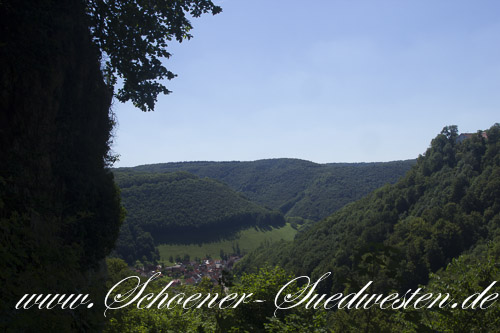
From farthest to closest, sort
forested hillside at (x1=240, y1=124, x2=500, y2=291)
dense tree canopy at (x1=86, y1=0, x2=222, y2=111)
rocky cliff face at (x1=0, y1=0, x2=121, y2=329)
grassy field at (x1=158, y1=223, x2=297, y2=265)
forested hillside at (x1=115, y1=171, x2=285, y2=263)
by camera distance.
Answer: forested hillside at (x1=115, y1=171, x2=285, y2=263) < grassy field at (x1=158, y1=223, x2=297, y2=265) < forested hillside at (x1=240, y1=124, x2=500, y2=291) < dense tree canopy at (x1=86, y1=0, x2=222, y2=111) < rocky cliff face at (x1=0, y1=0, x2=121, y2=329)

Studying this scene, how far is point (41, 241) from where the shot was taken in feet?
23.8

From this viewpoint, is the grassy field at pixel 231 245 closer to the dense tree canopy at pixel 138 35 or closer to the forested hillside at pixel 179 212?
the forested hillside at pixel 179 212

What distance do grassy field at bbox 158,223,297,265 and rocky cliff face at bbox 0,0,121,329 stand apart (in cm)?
11761

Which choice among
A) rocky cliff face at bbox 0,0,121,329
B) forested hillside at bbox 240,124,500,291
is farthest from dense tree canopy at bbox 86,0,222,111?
forested hillside at bbox 240,124,500,291

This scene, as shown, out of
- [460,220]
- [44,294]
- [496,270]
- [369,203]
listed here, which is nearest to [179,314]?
[44,294]

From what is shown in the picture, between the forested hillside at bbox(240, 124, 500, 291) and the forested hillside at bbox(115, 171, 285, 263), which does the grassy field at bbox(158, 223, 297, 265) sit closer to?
the forested hillside at bbox(115, 171, 285, 263)

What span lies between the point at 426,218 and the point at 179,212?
114963 mm

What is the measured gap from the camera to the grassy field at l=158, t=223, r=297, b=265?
442 feet

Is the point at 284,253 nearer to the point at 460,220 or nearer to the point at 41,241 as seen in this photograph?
the point at 460,220

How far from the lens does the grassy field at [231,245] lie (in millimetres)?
134750

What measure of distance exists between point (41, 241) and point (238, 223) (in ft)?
560

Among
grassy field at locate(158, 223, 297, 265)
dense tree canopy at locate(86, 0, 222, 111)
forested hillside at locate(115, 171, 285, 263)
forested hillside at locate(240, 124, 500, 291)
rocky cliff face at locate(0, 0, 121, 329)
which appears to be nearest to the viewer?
rocky cliff face at locate(0, 0, 121, 329)

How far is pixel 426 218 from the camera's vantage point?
67.6m

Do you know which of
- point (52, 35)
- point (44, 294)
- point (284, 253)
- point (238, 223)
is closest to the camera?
point (44, 294)
